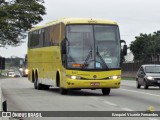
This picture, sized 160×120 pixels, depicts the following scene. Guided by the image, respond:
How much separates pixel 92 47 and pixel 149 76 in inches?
376

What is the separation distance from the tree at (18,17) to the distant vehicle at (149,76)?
104 feet

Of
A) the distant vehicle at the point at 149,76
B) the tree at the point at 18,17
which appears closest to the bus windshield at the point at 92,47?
the distant vehicle at the point at 149,76

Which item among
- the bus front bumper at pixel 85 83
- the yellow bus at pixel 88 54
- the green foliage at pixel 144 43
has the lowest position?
the bus front bumper at pixel 85 83

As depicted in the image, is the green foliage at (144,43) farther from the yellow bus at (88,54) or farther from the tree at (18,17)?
the yellow bus at (88,54)

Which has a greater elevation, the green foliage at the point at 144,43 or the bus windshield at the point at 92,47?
the green foliage at the point at 144,43

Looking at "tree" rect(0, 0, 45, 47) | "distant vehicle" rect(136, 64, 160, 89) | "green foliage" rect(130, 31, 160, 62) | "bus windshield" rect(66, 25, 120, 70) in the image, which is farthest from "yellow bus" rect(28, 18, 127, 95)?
"green foliage" rect(130, 31, 160, 62)

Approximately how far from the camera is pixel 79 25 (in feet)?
85.5

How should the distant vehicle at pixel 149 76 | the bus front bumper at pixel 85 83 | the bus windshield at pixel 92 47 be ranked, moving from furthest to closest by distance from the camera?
the distant vehicle at pixel 149 76
the bus windshield at pixel 92 47
the bus front bumper at pixel 85 83

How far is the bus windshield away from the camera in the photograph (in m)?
25.5

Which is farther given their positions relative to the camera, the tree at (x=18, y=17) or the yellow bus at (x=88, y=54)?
the tree at (x=18, y=17)

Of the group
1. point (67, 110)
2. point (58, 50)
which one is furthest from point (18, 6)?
point (67, 110)

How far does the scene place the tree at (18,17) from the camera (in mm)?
66375

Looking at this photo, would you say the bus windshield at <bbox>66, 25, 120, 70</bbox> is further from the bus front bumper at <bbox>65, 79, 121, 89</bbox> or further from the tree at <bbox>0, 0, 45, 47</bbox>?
the tree at <bbox>0, 0, 45, 47</bbox>

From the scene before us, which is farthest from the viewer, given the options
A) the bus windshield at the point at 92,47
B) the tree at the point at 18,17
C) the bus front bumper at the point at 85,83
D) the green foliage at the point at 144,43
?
the green foliage at the point at 144,43
